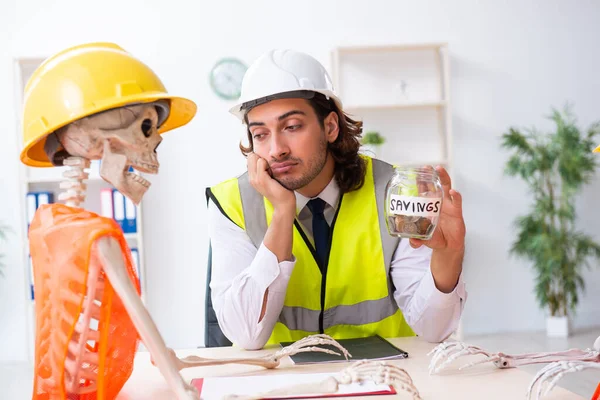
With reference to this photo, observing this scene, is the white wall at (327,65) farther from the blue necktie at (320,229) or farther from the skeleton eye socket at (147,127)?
the skeleton eye socket at (147,127)

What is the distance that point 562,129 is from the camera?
14.9 feet

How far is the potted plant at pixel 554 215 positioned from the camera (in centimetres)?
449

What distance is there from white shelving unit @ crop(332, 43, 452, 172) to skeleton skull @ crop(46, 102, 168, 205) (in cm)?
382

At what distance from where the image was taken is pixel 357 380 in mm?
886

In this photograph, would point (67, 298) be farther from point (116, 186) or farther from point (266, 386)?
point (266, 386)

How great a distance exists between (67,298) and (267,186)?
2.96 ft

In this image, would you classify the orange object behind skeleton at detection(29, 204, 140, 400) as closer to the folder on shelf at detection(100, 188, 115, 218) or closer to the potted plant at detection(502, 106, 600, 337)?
the folder on shelf at detection(100, 188, 115, 218)

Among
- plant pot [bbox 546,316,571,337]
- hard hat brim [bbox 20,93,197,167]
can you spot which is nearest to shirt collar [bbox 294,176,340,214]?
hard hat brim [bbox 20,93,197,167]

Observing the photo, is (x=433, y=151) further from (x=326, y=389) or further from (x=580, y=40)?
(x=326, y=389)

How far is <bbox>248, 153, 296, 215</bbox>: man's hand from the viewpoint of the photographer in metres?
1.66

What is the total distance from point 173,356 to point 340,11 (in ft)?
13.9

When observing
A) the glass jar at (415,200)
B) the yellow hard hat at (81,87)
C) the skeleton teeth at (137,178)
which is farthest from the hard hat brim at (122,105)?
the glass jar at (415,200)

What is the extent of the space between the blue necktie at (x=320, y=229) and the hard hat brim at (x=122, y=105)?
80cm

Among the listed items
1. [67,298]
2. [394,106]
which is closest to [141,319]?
[67,298]
